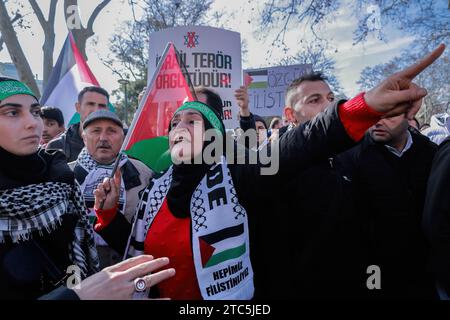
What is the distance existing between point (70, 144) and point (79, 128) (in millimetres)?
221

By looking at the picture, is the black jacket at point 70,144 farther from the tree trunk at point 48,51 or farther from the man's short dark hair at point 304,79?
the tree trunk at point 48,51

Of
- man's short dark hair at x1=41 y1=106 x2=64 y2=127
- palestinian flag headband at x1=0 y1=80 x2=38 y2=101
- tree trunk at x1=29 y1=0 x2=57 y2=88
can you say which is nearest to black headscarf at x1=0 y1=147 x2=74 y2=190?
palestinian flag headband at x1=0 y1=80 x2=38 y2=101

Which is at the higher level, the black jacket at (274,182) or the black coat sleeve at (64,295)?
the black jacket at (274,182)

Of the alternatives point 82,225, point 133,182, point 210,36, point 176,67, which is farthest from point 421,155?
point 210,36

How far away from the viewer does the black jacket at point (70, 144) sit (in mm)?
3471

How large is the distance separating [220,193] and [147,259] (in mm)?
553

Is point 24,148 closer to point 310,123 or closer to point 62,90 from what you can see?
point 310,123

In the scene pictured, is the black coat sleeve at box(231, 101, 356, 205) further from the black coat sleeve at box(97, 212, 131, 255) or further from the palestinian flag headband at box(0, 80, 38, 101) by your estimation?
the palestinian flag headband at box(0, 80, 38, 101)

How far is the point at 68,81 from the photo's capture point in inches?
199

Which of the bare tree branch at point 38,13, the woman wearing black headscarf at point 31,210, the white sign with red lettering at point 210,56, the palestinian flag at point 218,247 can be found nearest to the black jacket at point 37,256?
the woman wearing black headscarf at point 31,210

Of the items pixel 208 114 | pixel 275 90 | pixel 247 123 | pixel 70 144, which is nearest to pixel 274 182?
pixel 208 114

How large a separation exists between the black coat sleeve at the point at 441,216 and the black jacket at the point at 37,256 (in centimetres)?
176

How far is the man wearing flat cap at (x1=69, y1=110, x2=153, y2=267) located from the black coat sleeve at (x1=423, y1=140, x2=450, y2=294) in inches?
68.1

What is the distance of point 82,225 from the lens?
190 cm
